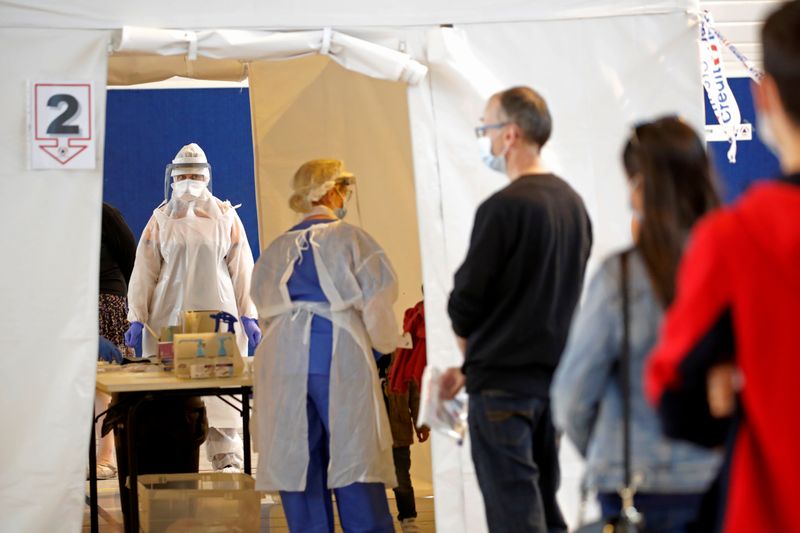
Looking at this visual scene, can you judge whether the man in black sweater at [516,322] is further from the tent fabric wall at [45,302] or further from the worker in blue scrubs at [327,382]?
the tent fabric wall at [45,302]

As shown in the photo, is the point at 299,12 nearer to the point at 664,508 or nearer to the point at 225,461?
the point at 664,508

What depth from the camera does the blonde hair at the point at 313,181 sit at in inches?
177

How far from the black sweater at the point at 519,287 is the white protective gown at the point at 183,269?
11.4ft

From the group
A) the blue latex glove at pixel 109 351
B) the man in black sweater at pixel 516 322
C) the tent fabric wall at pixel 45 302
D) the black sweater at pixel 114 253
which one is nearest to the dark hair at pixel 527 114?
the man in black sweater at pixel 516 322

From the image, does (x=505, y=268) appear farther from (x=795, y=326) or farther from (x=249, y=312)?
(x=249, y=312)

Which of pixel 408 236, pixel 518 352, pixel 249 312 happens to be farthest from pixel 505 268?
pixel 249 312

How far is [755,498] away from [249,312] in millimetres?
5188

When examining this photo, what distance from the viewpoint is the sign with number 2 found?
3.83 metres

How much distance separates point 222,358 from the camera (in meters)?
4.63

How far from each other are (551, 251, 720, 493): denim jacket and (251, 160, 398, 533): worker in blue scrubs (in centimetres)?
236

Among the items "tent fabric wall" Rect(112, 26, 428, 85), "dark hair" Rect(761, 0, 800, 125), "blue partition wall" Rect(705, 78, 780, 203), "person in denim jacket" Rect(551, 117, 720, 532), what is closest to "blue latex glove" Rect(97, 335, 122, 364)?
"tent fabric wall" Rect(112, 26, 428, 85)

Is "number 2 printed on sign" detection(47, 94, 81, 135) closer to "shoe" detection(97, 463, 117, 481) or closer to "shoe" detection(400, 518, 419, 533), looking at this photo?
"shoe" detection(400, 518, 419, 533)

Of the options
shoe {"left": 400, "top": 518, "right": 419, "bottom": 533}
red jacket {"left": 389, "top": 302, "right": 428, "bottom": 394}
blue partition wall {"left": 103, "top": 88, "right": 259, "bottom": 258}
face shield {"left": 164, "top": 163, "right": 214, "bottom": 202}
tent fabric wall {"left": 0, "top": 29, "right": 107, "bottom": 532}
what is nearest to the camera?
tent fabric wall {"left": 0, "top": 29, "right": 107, "bottom": 532}

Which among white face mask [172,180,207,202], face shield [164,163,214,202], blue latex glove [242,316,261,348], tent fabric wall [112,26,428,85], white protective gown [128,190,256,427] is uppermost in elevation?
face shield [164,163,214,202]
